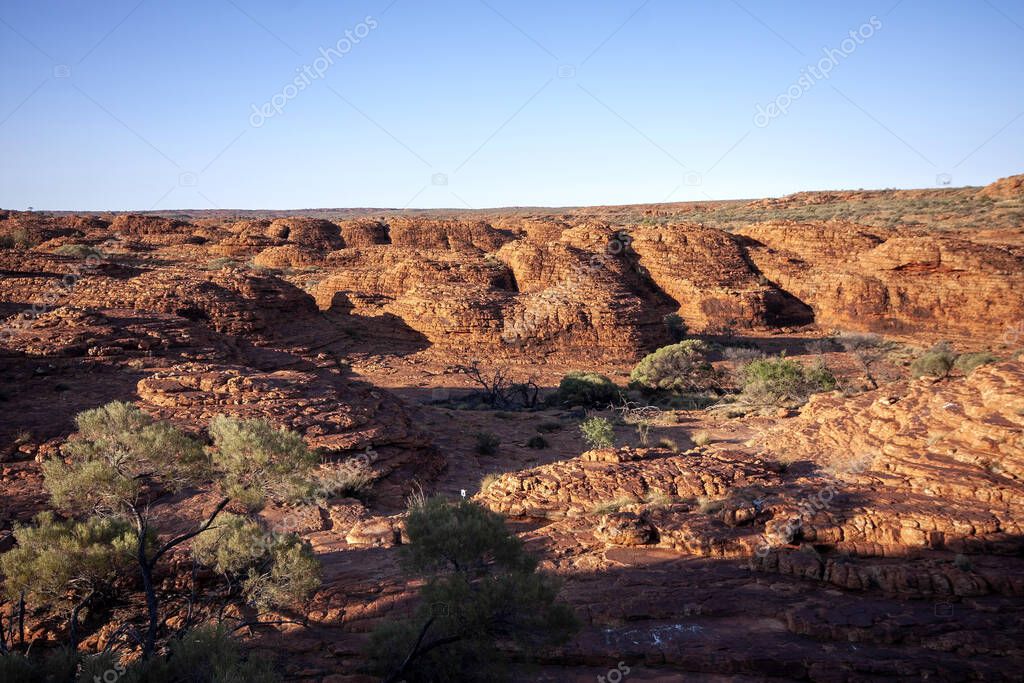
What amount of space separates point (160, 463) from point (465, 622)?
3.63 meters

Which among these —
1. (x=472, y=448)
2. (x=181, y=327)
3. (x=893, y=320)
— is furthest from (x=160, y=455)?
(x=893, y=320)

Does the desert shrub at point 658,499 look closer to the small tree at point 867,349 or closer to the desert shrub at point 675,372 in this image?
the desert shrub at point 675,372

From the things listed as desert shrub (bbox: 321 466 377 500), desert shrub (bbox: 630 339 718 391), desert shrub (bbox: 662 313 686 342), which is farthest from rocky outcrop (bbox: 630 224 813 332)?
desert shrub (bbox: 321 466 377 500)

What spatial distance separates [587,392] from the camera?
18.4 meters

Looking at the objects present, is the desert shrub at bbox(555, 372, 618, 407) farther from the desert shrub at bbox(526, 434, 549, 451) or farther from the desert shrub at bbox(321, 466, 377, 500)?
the desert shrub at bbox(321, 466, 377, 500)

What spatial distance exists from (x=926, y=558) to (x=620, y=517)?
3.06 meters

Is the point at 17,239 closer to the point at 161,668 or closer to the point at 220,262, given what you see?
the point at 220,262

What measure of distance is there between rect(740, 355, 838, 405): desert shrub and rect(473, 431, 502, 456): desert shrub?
Answer: 7652 millimetres

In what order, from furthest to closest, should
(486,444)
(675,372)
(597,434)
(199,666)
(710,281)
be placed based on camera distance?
(710,281)
(675,372)
(597,434)
(486,444)
(199,666)

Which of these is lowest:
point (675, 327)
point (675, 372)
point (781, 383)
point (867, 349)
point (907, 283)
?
point (781, 383)

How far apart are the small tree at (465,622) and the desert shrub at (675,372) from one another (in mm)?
15591

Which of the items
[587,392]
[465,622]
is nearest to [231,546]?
[465,622]

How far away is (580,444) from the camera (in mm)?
14070

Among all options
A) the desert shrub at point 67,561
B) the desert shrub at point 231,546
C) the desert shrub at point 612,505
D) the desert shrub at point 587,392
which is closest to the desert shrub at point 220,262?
the desert shrub at point 587,392
